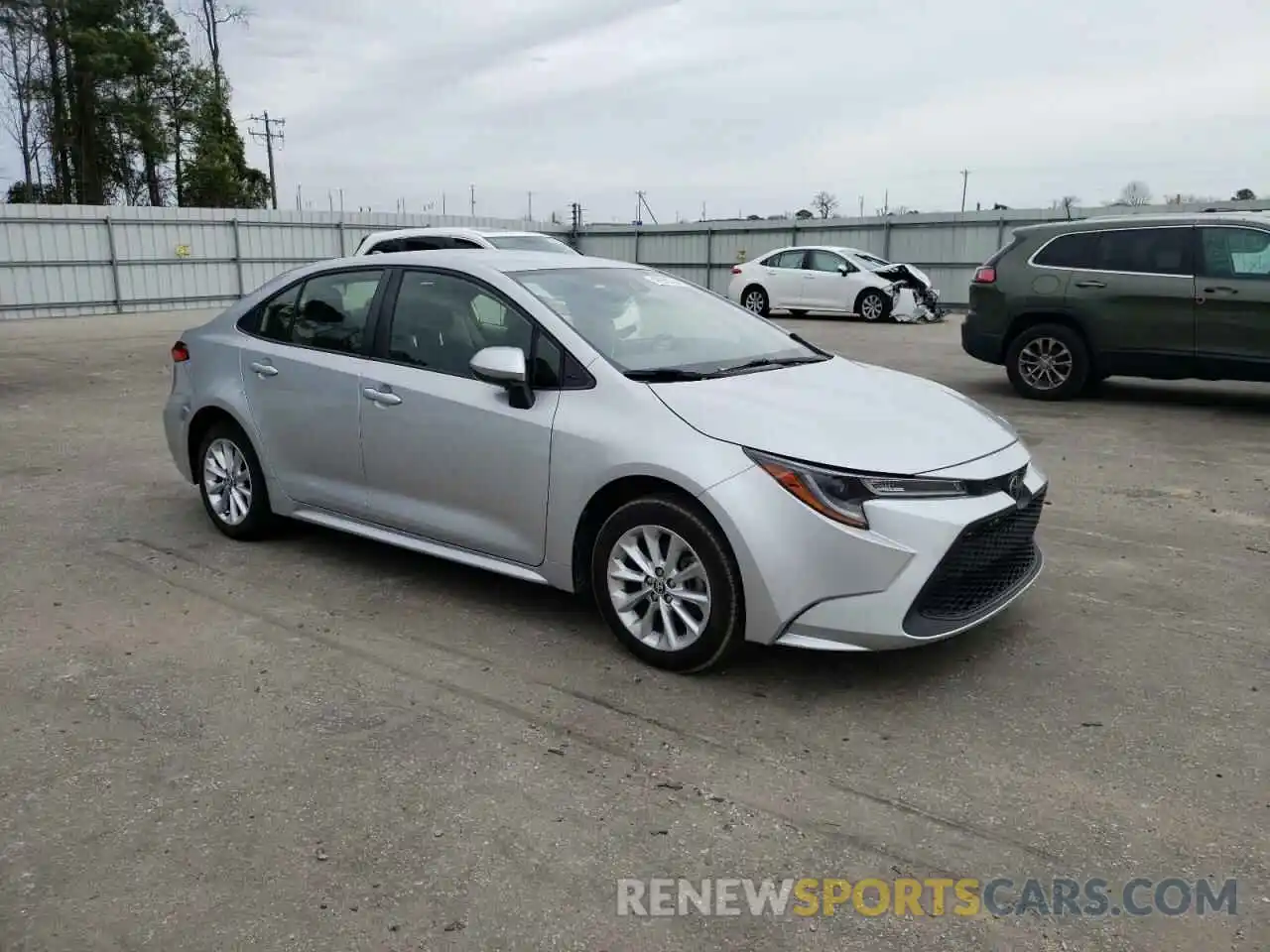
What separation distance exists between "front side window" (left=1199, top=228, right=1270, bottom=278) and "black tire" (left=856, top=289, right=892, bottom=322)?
11168 mm

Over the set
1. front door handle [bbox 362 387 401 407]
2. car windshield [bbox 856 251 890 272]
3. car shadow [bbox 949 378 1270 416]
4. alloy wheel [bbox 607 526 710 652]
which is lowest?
car shadow [bbox 949 378 1270 416]

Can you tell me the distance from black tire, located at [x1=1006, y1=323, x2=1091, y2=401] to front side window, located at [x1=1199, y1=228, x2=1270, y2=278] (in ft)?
4.09

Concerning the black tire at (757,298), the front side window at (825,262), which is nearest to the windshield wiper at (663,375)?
the front side window at (825,262)

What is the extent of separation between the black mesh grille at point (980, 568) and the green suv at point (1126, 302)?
6.26 meters

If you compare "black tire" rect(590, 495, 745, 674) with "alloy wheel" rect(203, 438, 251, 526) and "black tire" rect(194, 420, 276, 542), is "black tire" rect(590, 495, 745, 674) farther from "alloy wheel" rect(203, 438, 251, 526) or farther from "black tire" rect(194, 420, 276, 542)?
"alloy wheel" rect(203, 438, 251, 526)

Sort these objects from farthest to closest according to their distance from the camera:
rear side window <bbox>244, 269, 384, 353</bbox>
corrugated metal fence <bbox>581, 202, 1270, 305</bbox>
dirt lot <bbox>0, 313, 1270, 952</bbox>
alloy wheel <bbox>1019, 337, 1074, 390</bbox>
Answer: corrugated metal fence <bbox>581, 202, 1270, 305</bbox>, alloy wheel <bbox>1019, 337, 1074, 390</bbox>, rear side window <bbox>244, 269, 384, 353</bbox>, dirt lot <bbox>0, 313, 1270, 952</bbox>

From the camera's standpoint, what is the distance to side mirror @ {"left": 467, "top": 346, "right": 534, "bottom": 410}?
163 inches

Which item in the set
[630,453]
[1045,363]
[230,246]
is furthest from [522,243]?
[230,246]

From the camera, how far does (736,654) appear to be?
13.0 ft

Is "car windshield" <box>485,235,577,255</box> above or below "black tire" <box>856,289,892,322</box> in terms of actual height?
above

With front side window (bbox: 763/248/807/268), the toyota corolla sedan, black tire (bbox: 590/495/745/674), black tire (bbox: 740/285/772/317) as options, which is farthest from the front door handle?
black tire (bbox: 740/285/772/317)

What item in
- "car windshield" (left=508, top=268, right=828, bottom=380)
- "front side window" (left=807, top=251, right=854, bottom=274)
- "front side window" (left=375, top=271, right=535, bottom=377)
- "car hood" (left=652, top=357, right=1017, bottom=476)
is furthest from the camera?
"front side window" (left=807, top=251, right=854, bottom=274)

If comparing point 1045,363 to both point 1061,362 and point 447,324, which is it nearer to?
point 1061,362

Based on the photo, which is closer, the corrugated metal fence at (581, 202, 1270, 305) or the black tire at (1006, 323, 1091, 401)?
the black tire at (1006, 323, 1091, 401)
